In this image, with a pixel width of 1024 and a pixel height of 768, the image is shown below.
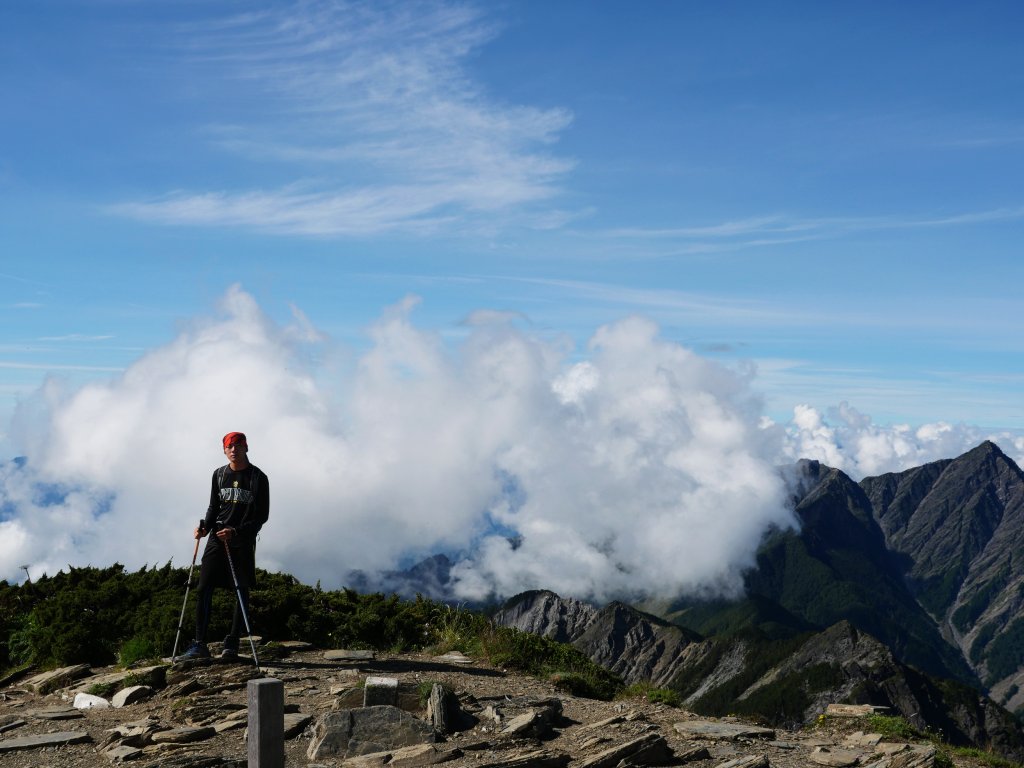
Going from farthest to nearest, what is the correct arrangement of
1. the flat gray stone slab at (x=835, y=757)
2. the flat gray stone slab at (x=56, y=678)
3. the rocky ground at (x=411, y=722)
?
1. the flat gray stone slab at (x=56, y=678)
2. the flat gray stone slab at (x=835, y=757)
3. the rocky ground at (x=411, y=722)

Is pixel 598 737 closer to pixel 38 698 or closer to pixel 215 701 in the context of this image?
pixel 215 701

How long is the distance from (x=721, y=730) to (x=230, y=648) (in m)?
8.28

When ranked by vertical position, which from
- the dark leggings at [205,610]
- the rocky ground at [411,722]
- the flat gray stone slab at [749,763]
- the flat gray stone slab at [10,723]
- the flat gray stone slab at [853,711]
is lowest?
the flat gray stone slab at [853,711]

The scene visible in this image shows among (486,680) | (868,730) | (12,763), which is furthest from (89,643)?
(868,730)

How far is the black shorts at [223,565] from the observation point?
611 inches

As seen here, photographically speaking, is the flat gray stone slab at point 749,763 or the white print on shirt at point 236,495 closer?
the flat gray stone slab at point 749,763

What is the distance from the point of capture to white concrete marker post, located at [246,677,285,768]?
8.61 m

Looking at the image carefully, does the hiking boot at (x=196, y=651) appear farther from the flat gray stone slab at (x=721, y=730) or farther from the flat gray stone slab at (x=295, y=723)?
the flat gray stone slab at (x=721, y=730)

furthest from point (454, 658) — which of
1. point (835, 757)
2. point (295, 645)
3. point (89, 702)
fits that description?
point (835, 757)

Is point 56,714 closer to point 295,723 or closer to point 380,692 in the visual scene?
point 295,723

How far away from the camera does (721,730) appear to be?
44.2 ft

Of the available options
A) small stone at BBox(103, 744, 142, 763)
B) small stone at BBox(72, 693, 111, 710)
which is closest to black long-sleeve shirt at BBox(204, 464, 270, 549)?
small stone at BBox(72, 693, 111, 710)

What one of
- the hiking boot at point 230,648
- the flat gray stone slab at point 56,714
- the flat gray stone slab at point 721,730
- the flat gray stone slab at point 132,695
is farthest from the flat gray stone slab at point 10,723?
the flat gray stone slab at point 721,730

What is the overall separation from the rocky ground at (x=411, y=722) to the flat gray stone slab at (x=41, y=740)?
19mm
